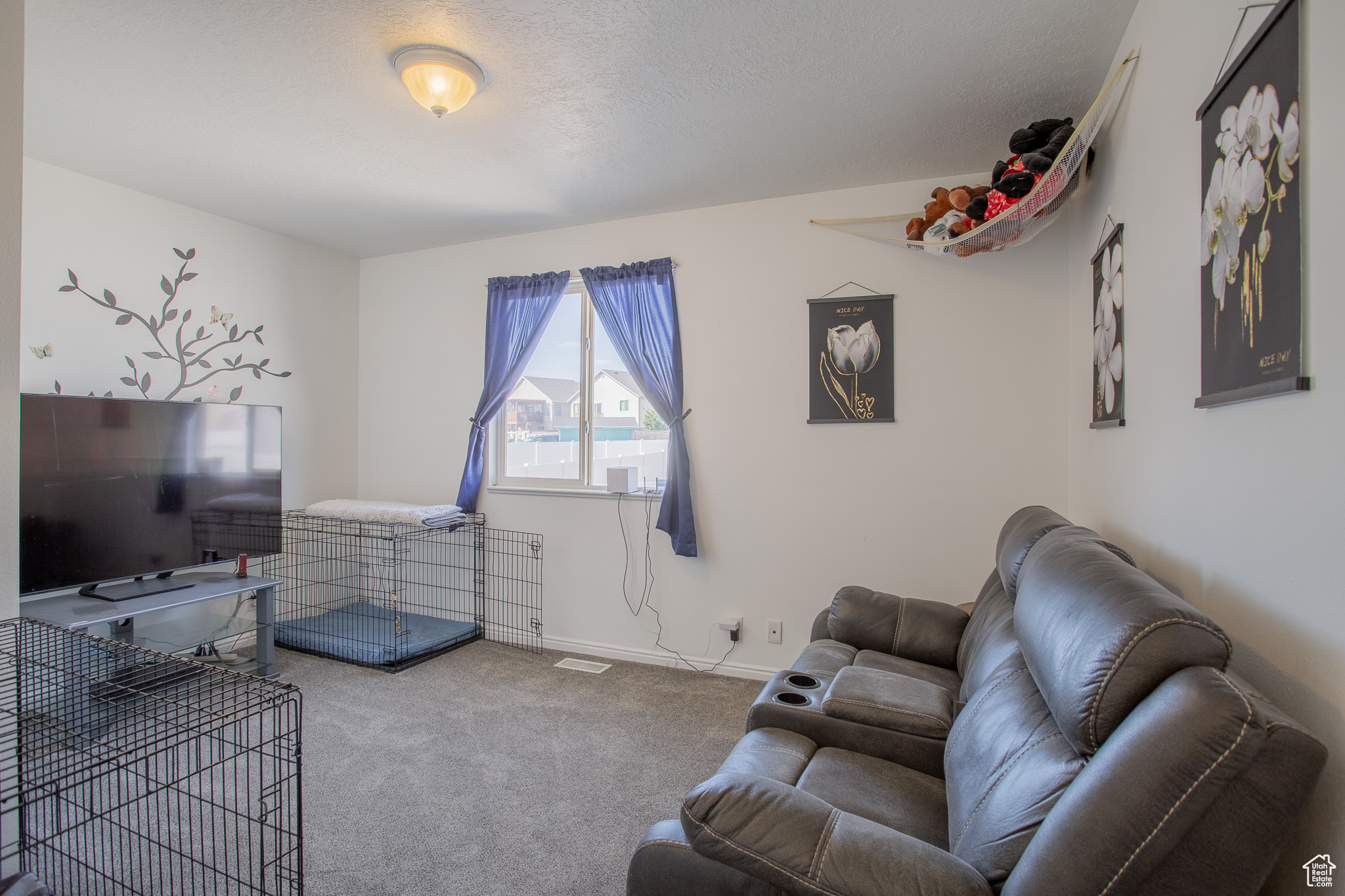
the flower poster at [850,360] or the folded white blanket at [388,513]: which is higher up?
the flower poster at [850,360]

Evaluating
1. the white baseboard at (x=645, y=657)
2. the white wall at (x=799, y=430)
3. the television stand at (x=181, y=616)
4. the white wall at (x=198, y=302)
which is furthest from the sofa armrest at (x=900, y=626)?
the white wall at (x=198, y=302)

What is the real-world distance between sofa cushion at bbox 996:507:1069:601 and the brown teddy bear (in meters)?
1.20

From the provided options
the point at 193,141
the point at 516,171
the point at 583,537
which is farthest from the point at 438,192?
the point at 583,537

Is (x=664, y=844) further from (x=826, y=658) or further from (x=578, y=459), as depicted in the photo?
(x=578, y=459)

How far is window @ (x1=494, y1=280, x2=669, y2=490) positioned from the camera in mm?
3916

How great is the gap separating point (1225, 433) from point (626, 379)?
3020 millimetres

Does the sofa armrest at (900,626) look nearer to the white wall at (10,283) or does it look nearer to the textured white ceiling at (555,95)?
the textured white ceiling at (555,95)

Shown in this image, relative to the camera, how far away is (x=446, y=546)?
4.33 meters

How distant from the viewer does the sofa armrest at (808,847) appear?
104 centimetres

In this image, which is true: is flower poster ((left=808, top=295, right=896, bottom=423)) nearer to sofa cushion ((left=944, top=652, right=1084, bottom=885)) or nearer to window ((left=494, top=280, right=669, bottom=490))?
window ((left=494, top=280, right=669, bottom=490))

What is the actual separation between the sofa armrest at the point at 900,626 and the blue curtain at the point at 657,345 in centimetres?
109

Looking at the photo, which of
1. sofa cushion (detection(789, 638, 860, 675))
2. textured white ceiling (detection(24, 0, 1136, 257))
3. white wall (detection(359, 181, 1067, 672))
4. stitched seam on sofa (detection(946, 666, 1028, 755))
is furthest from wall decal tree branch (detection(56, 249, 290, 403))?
stitched seam on sofa (detection(946, 666, 1028, 755))

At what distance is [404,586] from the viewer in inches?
176

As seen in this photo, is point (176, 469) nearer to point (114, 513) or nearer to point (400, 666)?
point (114, 513)
